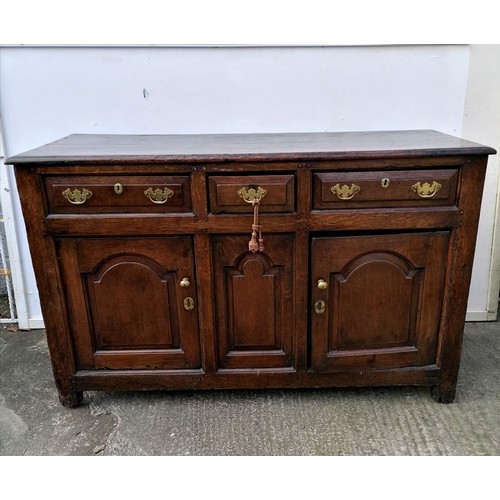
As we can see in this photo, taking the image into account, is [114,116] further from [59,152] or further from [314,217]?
[314,217]

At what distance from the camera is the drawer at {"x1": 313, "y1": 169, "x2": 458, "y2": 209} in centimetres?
144

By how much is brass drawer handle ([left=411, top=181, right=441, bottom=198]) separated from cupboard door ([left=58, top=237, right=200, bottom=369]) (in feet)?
2.52

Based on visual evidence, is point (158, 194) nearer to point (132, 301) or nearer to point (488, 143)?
point (132, 301)

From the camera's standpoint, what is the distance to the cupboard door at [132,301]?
152 centimetres

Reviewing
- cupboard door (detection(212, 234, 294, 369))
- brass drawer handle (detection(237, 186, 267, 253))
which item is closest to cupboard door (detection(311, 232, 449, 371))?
cupboard door (detection(212, 234, 294, 369))

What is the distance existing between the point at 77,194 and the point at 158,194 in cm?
26

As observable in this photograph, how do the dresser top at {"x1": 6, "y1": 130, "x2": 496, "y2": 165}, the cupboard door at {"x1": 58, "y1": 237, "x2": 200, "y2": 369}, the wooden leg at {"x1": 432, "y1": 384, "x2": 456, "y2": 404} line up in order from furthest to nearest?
the wooden leg at {"x1": 432, "y1": 384, "x2": 456, "y2": 404}, the cupboard door at {"x1": 58, "y1": 237, "x2": 200, "y2": 369}, the dresser top at {"x1": 6, "y1": 130, "x2": 496, "y2": 165}

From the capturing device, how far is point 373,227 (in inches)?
58.6

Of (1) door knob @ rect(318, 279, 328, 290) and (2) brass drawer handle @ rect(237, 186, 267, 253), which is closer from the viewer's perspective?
(2) brass drawer handle @ rect(237, 186, 267, 253)

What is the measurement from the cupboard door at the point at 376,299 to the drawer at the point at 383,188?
0.12 metres

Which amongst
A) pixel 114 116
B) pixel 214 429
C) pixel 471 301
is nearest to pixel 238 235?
pixel 214 429

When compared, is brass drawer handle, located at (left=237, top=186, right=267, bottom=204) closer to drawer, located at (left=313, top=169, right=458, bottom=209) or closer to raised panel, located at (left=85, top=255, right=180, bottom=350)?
drawer, located at (left=313, top=169, right=458, bottom=209)

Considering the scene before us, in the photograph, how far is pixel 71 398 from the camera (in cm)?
170

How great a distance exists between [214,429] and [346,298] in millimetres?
662
